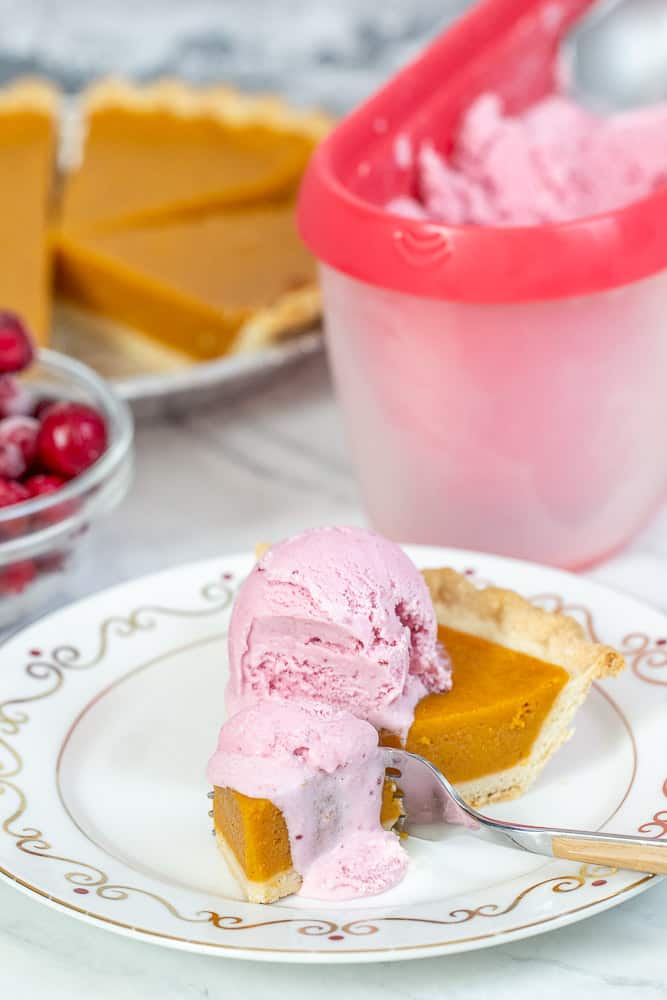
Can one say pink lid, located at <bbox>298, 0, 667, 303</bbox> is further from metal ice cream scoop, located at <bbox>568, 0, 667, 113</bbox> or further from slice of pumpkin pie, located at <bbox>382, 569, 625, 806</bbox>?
slice of pumpkin pie, located at <bbox>382, 569, 625, 806</bbox>

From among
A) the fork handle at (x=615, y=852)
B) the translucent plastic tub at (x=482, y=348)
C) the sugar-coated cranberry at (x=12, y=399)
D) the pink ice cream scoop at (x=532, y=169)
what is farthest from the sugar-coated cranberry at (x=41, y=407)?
the fork handle at (x=615, y=852)

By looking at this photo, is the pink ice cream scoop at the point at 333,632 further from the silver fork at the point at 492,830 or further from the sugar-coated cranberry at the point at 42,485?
the sugar-coated cranberry at the point at 42,485

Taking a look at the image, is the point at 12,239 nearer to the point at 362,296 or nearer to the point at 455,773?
the point at 362,296

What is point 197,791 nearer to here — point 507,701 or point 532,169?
point 507,701

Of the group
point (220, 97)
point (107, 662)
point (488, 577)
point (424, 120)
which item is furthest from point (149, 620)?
point (220, 97)

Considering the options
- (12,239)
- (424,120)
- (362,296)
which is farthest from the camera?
(12,239)

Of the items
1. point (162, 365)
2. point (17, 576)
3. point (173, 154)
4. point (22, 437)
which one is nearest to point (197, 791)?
point (17, 576)
